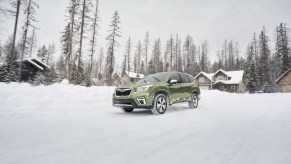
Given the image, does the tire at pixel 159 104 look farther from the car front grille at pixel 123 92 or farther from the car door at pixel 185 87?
the car door at pixel 185 87

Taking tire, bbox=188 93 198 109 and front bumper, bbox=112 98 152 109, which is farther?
tire, bbox=188 93 198 109

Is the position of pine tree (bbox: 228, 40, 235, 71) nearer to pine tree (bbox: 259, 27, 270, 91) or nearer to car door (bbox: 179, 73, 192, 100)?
pine tree (bbox: 259, 27, 270, 91)

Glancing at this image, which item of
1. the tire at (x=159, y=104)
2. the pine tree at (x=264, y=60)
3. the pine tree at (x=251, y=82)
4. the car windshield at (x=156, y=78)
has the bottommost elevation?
the tire at (x=159, y=104)

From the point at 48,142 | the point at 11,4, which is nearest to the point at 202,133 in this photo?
the point at 48,142

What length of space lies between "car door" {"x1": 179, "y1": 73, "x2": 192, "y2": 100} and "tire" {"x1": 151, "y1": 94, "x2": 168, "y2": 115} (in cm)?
150

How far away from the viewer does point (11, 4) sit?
24.8 m

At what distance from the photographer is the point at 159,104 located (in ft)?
24.9

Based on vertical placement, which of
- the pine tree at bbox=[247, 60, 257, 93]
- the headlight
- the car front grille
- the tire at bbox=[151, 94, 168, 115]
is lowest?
the tire at bbox=[151, 94, 168, 115]

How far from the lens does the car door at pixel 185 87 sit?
9.10m

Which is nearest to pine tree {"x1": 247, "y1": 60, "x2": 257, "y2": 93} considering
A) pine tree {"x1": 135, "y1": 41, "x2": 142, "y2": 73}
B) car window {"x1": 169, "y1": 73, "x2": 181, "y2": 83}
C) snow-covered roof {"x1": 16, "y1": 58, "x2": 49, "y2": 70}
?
pine tree {"x1": 135, "y1": 41, "x2": 142, "y2": 73}

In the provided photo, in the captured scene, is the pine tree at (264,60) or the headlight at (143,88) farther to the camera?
the pine tree at (264,60)

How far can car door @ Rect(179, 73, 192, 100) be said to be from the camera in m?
9.10

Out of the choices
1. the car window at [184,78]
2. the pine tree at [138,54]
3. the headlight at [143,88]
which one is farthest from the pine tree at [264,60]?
the headlight at [143,88]

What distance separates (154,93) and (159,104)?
1.64ft
